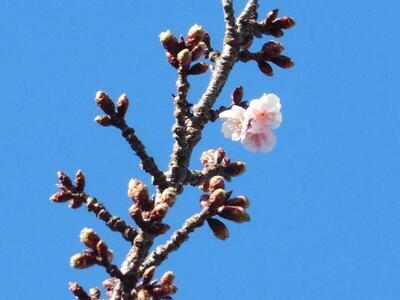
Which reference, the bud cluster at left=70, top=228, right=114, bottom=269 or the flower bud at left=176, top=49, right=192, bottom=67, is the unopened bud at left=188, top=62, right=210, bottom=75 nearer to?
the flower bud at left=176, top=49, right=192, bottom=67

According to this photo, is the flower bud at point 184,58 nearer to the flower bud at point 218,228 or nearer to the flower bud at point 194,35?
the flower bud at point 194,35

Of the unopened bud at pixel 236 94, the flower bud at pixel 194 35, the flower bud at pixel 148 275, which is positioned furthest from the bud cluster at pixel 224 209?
the unopened bud at pixel 236 94

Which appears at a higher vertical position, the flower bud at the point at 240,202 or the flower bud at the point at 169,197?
the flower bud at the point at 240,202

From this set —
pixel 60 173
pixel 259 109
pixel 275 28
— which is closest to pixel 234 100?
pixel 259 109

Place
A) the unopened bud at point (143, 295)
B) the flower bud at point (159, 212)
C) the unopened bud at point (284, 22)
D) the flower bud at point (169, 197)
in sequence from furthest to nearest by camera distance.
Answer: the unopened bud at point (284, 22), the flower bud at point (169, 197), the flower bud at point (159, 212), the unopened bud at point (143, 295)

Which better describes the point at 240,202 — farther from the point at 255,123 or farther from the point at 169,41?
the point at 169,41

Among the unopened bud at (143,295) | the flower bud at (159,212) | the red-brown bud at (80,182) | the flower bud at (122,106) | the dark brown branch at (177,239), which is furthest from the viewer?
the red-brown bud at (80,182)

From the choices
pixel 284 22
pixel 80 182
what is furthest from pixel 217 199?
pixel 284 22
